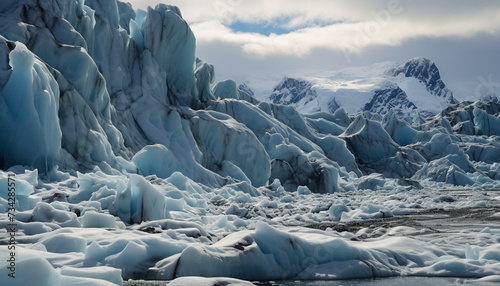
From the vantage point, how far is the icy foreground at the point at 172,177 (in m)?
7.59

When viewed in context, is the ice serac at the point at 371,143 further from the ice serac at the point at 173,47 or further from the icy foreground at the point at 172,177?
the ice serac at the point at 173,47

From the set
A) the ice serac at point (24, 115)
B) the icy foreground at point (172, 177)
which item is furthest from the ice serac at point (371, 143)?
the ice serac at point (24, 115)

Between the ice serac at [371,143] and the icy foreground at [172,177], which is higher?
the icy foreground at [172,177]

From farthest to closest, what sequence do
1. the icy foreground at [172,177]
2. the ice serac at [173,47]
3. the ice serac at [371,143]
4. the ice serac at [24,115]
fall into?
the ice serac at [371,143] → the ice serac at [173,47] → the ice serac at [24,115] → the icy foreground at [172,177]

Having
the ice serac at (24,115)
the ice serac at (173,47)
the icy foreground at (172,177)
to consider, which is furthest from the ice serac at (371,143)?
the ice serac at (24,115)

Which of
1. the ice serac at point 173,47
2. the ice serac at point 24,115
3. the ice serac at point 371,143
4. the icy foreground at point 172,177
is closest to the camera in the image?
the icy foreground at point 172,177

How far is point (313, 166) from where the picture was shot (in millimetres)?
29734

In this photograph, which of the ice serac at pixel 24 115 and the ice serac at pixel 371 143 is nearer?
the ice serac at pixel 24 115

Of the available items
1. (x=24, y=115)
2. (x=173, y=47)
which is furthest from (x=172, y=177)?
(x=173, y=47)

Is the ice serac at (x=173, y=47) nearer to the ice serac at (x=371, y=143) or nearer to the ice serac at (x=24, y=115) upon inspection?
the ice serac at (x=24, y=115)

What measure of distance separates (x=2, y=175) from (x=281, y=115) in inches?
1182

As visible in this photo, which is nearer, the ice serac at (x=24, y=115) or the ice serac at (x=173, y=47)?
the ice serac at (x=24, y=115)

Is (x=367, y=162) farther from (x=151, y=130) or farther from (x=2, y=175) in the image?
(x=2, y=175)

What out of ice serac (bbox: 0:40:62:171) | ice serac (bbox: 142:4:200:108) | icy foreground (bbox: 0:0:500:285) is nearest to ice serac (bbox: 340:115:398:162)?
icy foreground (bbox: 0:0:500:285)
